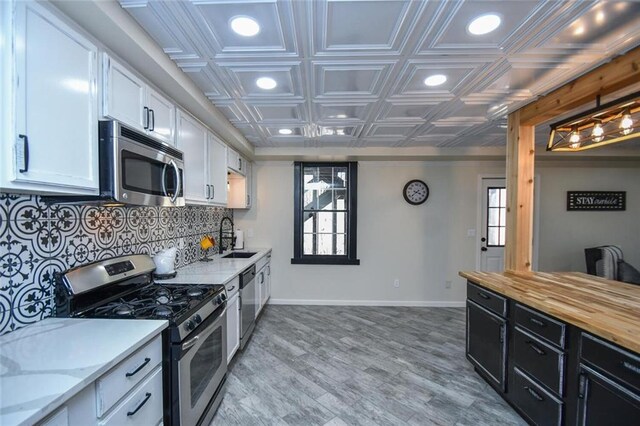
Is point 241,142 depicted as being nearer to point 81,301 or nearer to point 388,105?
point 388,105

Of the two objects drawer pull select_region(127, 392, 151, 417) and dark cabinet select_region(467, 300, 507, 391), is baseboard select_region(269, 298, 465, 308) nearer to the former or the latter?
dark cabinet select_region(467, 300, 507, 391)

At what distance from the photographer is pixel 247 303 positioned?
9.31 ft

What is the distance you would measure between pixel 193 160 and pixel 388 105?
184cm

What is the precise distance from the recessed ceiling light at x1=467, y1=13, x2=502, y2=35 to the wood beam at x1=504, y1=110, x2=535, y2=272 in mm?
1473

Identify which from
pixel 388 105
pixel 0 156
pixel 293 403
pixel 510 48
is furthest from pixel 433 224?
pixel 0 156

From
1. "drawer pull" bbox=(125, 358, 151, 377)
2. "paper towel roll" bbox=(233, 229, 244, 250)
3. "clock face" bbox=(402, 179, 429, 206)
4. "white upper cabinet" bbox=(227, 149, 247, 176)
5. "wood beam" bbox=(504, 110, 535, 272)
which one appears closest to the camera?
"drawer pull" bbox=(125, 358, 151, 377)

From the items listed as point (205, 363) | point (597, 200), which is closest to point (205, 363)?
point (205, 363)

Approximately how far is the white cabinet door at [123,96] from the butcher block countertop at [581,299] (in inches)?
106

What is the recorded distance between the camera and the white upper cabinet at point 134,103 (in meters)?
1.36

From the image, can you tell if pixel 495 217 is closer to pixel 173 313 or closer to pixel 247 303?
pixel 247 303

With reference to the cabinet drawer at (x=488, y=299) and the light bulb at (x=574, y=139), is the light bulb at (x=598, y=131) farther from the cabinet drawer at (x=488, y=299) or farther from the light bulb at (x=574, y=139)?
the cabinet drawer at (x=488, y=299)

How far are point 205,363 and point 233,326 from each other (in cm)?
71

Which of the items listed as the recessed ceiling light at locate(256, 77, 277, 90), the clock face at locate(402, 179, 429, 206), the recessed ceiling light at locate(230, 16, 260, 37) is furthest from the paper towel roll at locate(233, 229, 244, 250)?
the recessed ceiling light at locate(230, 16, 260, 37)

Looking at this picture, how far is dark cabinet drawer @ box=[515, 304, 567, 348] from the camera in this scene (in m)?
1.55
